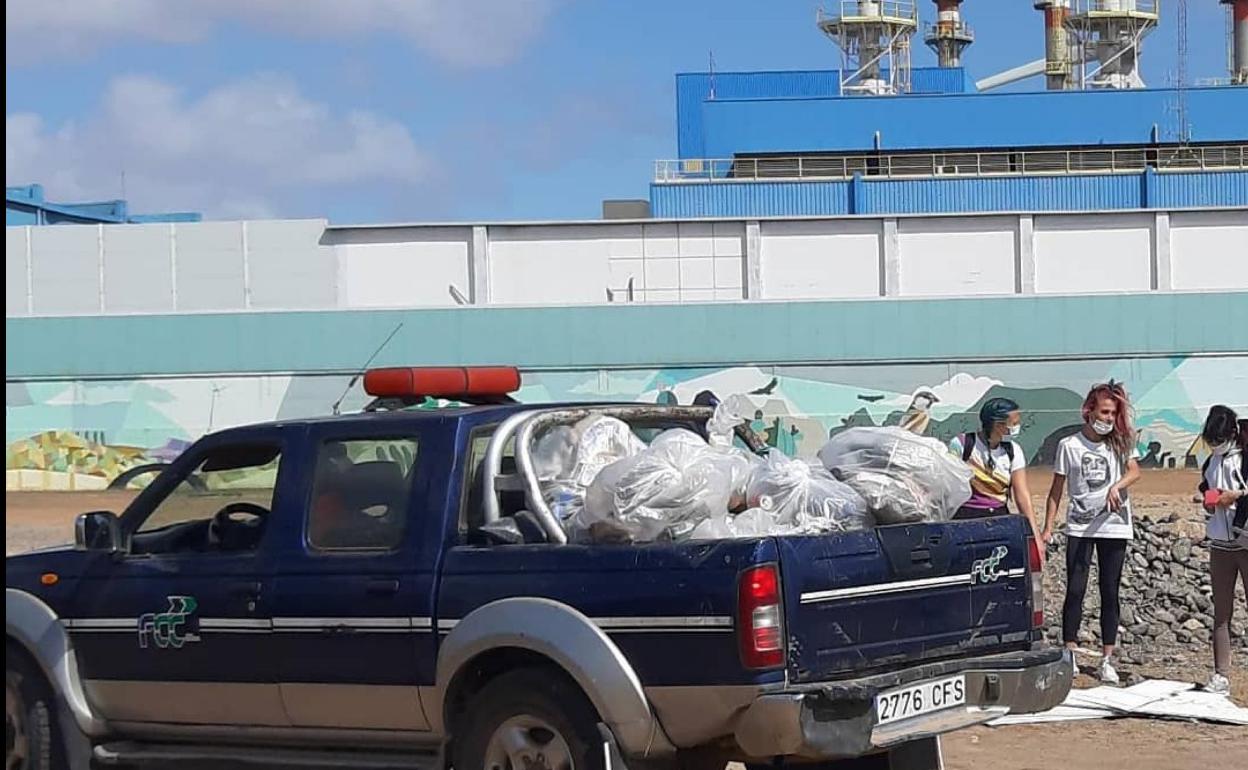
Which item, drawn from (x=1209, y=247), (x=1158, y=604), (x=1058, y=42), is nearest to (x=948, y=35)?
(x=1058, y=42)

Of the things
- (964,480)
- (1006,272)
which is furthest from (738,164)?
(964,480)

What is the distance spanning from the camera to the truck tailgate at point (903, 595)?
236 inches

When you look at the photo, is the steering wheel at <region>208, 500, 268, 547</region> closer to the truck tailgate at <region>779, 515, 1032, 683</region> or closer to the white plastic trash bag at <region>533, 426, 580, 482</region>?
the white plastic trash bag at <region>533, 426, 580, 482</region>

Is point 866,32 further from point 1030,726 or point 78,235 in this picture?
point 1030,726

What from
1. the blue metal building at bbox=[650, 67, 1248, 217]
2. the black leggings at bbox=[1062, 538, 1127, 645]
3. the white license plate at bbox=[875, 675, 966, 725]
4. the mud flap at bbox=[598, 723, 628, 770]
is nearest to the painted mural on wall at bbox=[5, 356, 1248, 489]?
the blue metal building at bbox=[650, 67, 1248, 217]

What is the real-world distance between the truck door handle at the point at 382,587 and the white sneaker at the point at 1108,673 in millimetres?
5357

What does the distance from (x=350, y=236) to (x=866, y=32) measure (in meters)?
25.8

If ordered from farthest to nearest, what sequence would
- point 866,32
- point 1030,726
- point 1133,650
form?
point 866,32 → point 1133,650 → point 1030,726

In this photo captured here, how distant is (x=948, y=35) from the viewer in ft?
215

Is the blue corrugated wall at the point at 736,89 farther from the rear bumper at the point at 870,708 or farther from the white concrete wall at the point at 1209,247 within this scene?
the rear bumper at the point at 870,708

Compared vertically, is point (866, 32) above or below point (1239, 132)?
above

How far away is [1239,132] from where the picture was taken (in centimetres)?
5772

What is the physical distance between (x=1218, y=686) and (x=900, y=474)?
13.0 feet

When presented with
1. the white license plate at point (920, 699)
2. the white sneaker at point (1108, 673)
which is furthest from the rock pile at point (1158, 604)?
the white license plate at point (920, 699)
